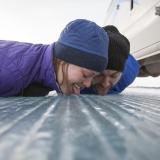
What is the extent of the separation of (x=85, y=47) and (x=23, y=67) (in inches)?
8.8

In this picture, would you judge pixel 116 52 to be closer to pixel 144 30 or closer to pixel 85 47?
pixel 85 47

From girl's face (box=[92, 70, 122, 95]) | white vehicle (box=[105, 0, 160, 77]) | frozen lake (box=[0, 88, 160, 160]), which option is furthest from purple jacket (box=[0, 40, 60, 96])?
white vehicle (box=[105, 0, 160, 77])

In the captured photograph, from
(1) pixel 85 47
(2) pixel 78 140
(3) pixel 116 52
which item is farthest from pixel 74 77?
(2) pixel 78 140

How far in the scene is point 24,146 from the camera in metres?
0.27

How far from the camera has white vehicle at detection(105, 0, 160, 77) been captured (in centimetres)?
184

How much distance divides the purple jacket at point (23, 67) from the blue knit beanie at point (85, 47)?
51 millimetres

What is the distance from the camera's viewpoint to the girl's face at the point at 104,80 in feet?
4.43

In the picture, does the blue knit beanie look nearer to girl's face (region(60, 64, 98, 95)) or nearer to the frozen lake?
girl's face (region(60, 64, 98, 95))

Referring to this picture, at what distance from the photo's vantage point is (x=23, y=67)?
40.9 inches

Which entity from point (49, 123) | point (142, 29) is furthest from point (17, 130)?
point (142, 29)

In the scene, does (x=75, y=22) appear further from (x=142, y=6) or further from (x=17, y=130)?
(x=142, y=6)

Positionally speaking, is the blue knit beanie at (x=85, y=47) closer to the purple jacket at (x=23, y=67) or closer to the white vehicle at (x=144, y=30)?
the purple jacket at (x=23, y=67)

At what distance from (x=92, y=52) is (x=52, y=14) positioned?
3914mm

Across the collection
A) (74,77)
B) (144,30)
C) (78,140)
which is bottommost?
(78,140)
